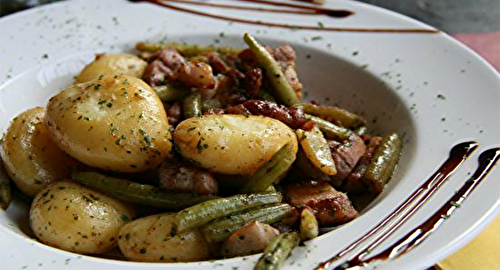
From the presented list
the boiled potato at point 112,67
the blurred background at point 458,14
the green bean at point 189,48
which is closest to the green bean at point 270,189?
the boiled potato at point 112,67

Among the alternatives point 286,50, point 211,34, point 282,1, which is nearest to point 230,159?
point 286,50

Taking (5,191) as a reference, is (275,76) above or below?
above

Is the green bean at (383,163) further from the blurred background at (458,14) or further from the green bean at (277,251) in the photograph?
the blurred background at (458,14)

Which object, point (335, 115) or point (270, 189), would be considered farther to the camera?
point (335, 115)

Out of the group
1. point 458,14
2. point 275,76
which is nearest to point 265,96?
point 275,76

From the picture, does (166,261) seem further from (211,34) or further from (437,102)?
(211,34)

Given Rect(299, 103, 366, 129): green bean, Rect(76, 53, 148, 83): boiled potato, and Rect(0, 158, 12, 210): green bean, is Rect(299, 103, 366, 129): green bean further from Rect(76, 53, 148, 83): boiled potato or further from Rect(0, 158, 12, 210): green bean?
Rect(0, 158, 12, 210): green bean

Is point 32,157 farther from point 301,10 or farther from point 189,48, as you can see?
point 301,10
